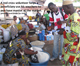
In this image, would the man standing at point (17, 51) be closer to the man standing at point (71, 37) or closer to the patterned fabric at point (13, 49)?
the patterned fabric at point (13, 49)

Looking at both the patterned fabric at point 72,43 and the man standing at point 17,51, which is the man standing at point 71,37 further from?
the man standing at point 17,51

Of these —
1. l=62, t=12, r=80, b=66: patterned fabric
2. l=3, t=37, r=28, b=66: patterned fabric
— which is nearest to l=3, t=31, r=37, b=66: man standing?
l=3, t=37, r=28, b=66: patterned fabric

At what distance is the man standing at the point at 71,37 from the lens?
1241 millimetres

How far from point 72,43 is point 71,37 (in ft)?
0.38

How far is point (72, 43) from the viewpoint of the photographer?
1.33m

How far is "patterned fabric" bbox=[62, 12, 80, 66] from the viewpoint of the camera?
1.24 m

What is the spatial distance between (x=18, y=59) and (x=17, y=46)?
1.06ft

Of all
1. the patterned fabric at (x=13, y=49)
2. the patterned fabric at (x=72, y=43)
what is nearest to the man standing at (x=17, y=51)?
the patterned fabric at (x=13, y=49)

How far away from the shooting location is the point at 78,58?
1432mm

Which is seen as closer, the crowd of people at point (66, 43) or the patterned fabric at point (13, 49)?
the crowd of people at point (66, 43)

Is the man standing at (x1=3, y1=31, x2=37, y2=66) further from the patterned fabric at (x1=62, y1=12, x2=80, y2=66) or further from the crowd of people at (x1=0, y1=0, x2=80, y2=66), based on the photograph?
the patterned fabric at (x1=62, y1=12, x2=80, y2=66)

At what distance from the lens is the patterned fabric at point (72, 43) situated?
48.8 inches

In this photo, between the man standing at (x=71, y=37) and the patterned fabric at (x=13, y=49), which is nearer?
the man standing at (x=71, y=37)

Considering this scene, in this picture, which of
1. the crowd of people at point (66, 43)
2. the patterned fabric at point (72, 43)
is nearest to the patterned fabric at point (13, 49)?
the crowd of people at point (66, 43)
